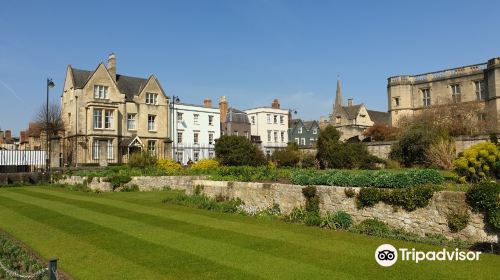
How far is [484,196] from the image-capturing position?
10.1 meters

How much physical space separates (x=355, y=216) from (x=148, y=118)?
1684 inches

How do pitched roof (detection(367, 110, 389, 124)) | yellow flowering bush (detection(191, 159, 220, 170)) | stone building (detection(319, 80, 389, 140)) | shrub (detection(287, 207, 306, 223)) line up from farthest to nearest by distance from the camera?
1. pitched roof (detection(367, 110, 389, 124))
2. stone building (detection(319, 80, 389, 140))
3. yellow flowering bush (detection(191, 159, 220, 170))
4. shrub (detection(287, 207, 306, 223))

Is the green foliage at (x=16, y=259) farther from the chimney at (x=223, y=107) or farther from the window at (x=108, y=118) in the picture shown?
the chimney at (x=223, y=107)

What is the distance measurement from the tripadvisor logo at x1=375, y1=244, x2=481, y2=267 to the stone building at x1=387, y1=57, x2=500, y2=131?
34877 millimetres

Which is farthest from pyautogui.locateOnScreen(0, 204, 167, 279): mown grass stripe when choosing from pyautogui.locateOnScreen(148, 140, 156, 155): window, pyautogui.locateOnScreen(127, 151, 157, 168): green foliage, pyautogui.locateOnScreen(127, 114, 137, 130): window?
pyautogui.locateOnScreen(148, 140, 156, 155): window

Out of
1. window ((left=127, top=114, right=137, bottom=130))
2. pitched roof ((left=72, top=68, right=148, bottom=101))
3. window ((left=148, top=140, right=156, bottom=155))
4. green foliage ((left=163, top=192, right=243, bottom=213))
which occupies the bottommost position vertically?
green foliage ((left=163, top=192, right=243, bottom=213))

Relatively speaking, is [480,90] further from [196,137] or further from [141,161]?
[141,161]

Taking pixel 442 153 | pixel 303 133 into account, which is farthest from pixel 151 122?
pixel 442 153

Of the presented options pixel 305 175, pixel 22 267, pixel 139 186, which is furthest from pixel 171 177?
pixel 22 267

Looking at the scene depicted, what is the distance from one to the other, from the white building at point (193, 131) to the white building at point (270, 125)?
888cm

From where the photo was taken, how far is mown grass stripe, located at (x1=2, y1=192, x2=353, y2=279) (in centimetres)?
828

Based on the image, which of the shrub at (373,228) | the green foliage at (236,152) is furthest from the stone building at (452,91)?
the shrub at (373,228)

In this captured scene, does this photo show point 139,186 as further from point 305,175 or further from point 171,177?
point 305,175

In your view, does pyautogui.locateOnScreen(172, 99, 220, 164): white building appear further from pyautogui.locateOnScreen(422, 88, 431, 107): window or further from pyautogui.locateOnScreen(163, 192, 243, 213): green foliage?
pyautogui.locateOnScreen(163, 192, 243, 213): green foliage
